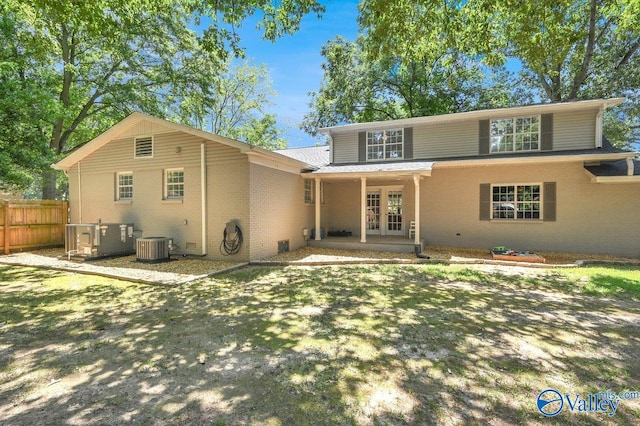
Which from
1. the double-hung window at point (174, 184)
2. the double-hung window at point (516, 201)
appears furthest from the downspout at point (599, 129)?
the double-hung window at point (174, 184)

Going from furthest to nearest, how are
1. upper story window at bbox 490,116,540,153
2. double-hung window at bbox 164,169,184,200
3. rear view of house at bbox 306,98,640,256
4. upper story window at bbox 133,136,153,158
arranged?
upper story window at bbox 490,116,540,153 < upper story window at bbox 133,136,153,158 < double-hung window at bbox 164,169,184,200 < rear view of house at bbox 306,98,640,256

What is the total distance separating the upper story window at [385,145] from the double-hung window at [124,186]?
31.5 ft

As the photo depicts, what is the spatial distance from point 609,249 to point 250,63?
29123 millimetres

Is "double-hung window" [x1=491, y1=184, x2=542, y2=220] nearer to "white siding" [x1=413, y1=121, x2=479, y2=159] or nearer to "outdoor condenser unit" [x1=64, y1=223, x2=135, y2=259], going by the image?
"white siding" [x1=413, y1=121, x2=479, y2=159]

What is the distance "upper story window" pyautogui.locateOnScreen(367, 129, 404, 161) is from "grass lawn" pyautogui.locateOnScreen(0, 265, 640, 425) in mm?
7681

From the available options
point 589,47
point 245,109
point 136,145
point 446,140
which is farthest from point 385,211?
point 245,109

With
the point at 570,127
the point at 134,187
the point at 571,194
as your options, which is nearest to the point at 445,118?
the point at 570,127

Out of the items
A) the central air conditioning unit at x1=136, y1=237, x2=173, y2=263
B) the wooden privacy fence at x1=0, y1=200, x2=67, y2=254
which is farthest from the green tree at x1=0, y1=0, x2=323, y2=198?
the central air conditioning unit at x1=136, y1=237, x2=173, y2=263

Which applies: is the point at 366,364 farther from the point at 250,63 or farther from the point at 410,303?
the point at 250,63

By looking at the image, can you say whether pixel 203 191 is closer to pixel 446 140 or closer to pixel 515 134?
pixel 446 140

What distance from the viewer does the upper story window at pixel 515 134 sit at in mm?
10859

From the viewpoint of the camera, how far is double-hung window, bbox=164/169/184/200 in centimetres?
997

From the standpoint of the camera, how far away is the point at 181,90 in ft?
59.2

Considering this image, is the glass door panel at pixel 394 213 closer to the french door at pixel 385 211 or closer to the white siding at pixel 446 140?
the french door at pixel 385 211
